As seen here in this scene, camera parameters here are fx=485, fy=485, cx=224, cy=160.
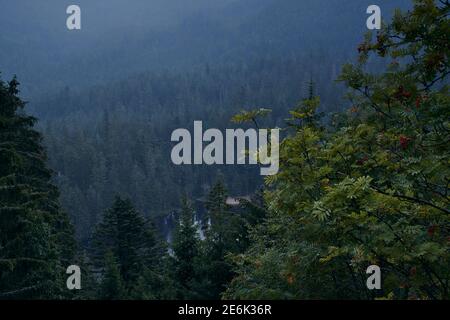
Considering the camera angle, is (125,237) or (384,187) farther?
(125,237)

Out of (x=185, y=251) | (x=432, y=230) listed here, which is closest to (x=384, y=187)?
(x=432, y=230)

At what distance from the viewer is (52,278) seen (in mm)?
13078

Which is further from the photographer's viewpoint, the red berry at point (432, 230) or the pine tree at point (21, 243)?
the pine tree at point (21, 243)

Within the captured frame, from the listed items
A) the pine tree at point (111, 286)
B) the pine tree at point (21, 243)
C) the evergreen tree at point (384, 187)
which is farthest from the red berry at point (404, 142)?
the pine tree at point (111, 286)

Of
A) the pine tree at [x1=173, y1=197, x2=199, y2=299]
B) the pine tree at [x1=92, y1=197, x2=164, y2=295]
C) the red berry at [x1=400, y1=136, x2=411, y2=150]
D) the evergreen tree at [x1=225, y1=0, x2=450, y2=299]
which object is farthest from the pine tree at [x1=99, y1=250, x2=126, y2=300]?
the red berry at [x1=400, y1=136, x2=411, y2=150]

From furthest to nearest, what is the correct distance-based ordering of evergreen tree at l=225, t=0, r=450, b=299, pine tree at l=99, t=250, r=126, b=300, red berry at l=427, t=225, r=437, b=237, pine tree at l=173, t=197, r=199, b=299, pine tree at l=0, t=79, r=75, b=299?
pine tree at l=173, t=197, r=199, b=299
pine tree at l=99, t=250, r=126, b=300
pine tree at l=0, t=79, r=75, b=299
red berry at l=427, t=225, r=437, b=237
evergreen tree at l=225, t=0, r=450, b=299

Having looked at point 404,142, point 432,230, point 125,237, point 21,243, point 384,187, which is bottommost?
point 125,237

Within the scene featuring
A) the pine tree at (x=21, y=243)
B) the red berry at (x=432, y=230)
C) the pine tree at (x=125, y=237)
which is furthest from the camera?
the pine tree at (x=125, y=237)

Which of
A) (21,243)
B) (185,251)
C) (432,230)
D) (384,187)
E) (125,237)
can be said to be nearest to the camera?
(432,230)

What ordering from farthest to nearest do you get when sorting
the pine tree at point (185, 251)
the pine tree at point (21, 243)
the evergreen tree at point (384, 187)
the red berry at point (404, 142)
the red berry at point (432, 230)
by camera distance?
the pine tree at point (185, 251) < the pine tree at point (21, 243) < the red berry at point (404, 142) < the red berry at point (432, 230) < the evergreen tree at point (384, 187)

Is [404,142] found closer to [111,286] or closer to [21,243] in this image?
[21,243]

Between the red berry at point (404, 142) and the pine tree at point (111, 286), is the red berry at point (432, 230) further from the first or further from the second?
the pine tree at point (111, 286)

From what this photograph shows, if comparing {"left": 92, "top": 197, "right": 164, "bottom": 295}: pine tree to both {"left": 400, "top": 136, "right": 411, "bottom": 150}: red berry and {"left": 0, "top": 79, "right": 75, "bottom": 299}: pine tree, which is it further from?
{"left": 400, "top": 136, "right": 411, "bottom": 150}: red berry
